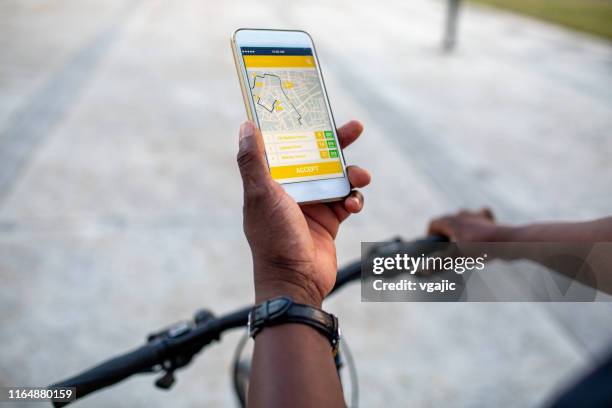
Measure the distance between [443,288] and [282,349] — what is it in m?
0.91

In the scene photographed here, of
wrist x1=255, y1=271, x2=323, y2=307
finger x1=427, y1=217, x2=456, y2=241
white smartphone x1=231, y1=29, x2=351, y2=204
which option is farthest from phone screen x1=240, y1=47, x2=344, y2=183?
finger x1=427, y1=217, x2=456, y2=241

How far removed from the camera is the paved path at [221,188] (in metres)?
2.30

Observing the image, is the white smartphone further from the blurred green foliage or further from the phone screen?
the blurred green foliage

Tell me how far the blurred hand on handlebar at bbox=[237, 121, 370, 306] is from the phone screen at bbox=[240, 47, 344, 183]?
140mm

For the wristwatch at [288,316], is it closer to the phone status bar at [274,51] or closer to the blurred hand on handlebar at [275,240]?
the blurred hand on handlebar at [275,240]

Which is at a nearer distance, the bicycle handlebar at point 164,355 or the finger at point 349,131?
the bicycle handlebar at point 164,355

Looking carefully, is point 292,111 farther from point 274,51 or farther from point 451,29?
point 451,29

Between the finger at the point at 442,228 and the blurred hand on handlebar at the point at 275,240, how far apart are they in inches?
22.4

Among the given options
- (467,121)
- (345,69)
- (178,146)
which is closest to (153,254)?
(178,146)

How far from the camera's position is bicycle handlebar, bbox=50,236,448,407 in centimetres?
103

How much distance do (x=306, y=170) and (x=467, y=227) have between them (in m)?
0.58

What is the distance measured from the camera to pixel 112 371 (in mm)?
1039

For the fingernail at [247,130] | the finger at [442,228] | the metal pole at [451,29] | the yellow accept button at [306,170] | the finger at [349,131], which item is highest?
the fingernail at [247,130]

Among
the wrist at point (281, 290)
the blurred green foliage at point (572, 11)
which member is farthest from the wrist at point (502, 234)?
the blurred green foliage at point (572, 11)
